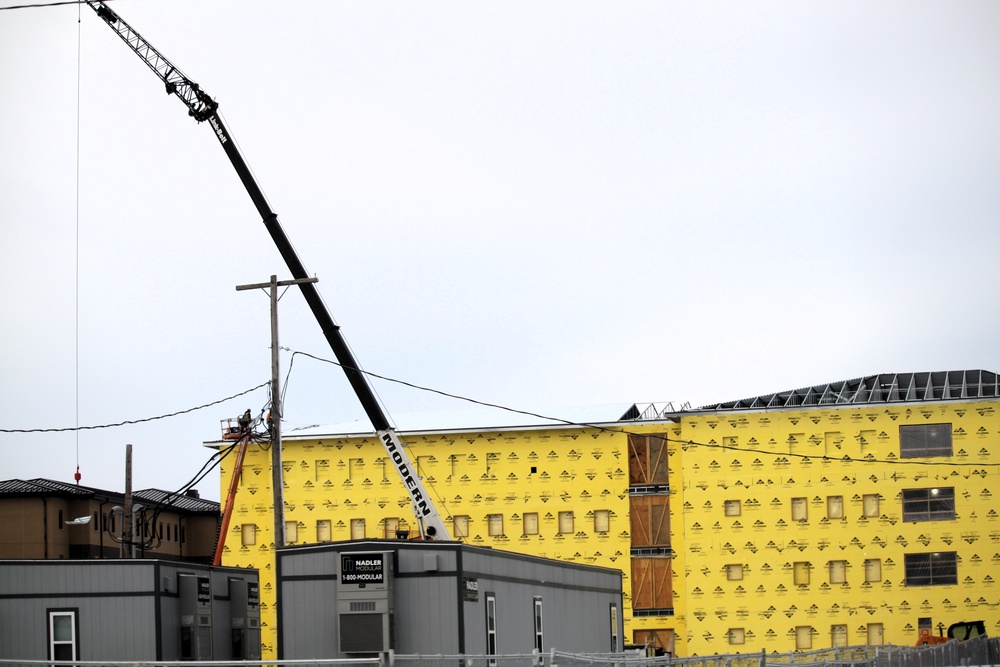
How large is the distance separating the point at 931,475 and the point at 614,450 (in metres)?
16.8

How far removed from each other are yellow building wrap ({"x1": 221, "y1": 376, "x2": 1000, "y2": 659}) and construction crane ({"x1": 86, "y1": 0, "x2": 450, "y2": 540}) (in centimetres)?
3087

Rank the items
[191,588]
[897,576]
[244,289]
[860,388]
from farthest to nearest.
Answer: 1. [860,388]
2. [897,576]
3. [244,289]
4. [191,588]

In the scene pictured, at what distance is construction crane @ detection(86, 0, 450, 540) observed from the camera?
4350cm

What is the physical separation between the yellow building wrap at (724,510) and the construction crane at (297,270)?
3087 centimetres

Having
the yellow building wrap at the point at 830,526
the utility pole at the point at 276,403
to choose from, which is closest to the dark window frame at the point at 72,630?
the utility pole at the point at 276,403

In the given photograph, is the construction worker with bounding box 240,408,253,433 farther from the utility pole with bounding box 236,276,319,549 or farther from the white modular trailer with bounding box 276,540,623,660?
the white modular trailer with bounding box 276,540,623,660

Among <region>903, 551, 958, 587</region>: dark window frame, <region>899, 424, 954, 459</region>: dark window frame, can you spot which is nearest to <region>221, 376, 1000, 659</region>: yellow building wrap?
<region>903, 551, 958, 587</region>: dark window frame

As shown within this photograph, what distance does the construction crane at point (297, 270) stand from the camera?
143 feet

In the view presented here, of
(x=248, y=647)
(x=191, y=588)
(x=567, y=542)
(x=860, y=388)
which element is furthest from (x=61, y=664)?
(x=860, y=388)

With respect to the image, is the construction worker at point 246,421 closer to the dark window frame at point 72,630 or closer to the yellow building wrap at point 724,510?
the yellow building wrap at point 724,510

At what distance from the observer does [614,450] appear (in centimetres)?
7794

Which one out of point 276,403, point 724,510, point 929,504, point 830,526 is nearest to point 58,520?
point 724,510

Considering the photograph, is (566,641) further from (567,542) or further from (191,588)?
(567,542)

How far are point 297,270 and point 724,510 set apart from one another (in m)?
38.8
